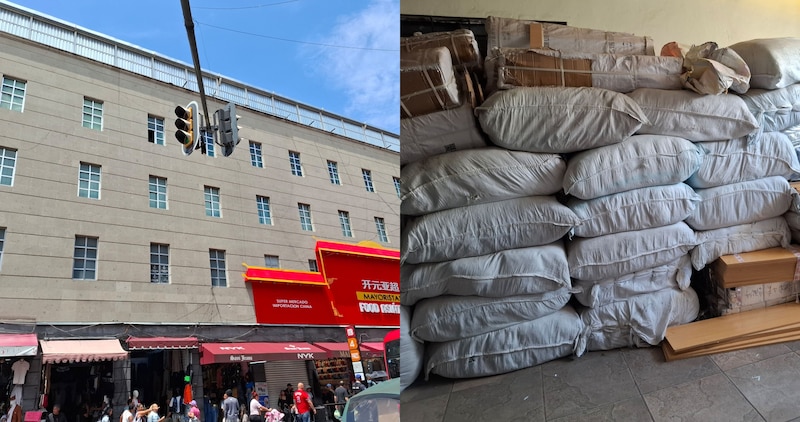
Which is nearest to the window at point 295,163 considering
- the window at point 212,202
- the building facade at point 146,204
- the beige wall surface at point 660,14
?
the building facade at point 146,204

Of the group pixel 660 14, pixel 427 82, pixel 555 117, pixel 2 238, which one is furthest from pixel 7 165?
pixel 660 14

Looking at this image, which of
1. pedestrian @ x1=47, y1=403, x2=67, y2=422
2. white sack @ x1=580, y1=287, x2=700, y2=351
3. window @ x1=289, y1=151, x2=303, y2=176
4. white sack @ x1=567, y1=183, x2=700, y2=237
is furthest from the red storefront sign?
white sack @ x1=580, y1=287, x2=700, y2=351

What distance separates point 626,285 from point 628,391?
1.37ft

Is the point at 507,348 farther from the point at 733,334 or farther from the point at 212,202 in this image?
the point at 212,202

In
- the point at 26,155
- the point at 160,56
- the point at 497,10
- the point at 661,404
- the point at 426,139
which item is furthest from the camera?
the point at 497,10

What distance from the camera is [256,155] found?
2.44ft

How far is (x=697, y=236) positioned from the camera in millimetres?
1938

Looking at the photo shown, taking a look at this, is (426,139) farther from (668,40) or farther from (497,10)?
(668,40)

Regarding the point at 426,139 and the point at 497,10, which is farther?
the point at 497,10

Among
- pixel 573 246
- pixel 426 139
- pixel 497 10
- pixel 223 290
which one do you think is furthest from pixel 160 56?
pixel 497 10

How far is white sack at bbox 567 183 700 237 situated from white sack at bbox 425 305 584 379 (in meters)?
0.34

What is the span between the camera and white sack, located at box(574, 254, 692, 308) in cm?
190

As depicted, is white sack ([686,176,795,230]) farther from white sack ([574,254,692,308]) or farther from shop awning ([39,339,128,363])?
shop awning ([39,339,128,363])

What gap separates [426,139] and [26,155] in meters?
1.30
